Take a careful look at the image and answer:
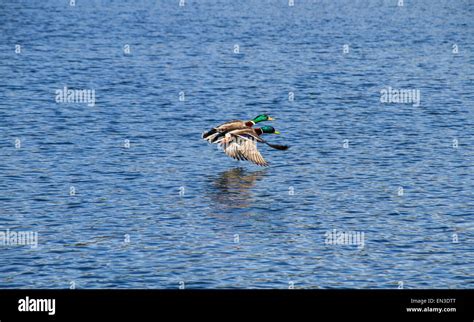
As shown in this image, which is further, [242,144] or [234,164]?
[234,164]

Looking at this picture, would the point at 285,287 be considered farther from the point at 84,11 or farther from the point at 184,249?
the point at 84,11

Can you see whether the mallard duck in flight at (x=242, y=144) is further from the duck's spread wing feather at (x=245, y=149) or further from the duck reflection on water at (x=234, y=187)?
the duck reflection on water at (x=234, y=187)

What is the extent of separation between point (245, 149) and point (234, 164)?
2.71 meters

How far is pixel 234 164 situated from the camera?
1762 inches

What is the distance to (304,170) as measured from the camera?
4400cm
